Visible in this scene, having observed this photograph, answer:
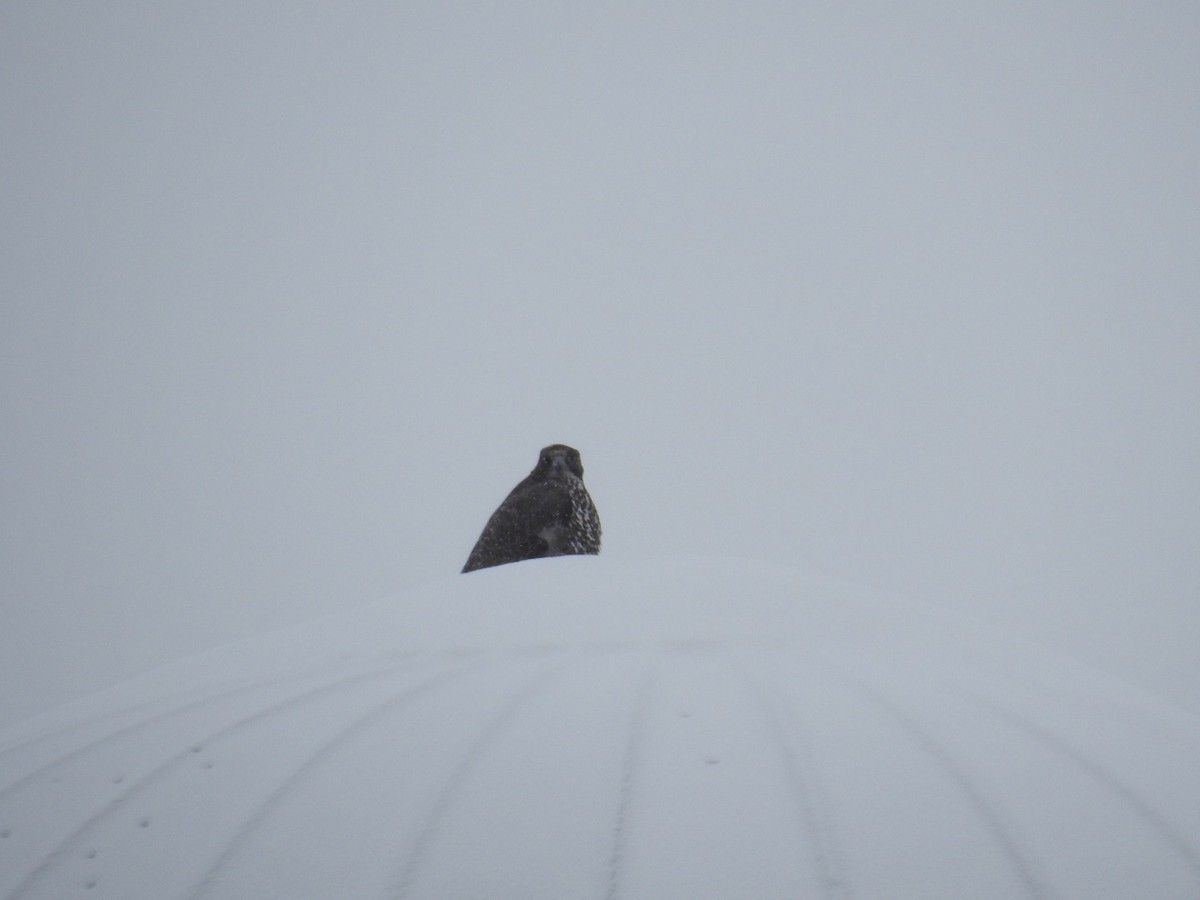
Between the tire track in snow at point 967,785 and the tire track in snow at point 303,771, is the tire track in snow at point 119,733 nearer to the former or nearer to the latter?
the tire track in snow at point 303,771

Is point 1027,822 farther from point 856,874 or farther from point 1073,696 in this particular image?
point 1073,696

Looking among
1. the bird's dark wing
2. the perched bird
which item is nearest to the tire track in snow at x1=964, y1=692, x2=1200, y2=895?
the perched bird

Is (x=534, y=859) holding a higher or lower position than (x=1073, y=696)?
lower

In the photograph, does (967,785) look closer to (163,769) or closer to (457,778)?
(457,778)

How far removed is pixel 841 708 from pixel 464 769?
1.08 metres

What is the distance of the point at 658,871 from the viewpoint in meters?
1.47

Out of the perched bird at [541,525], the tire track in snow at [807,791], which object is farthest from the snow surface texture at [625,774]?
the perched bird at [541,525]

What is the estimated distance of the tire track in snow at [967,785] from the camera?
58.2 inches

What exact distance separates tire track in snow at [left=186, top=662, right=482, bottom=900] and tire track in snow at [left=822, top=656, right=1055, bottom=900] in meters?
1.28

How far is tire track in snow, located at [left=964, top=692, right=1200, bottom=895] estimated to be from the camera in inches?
62.4

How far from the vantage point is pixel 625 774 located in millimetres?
1721

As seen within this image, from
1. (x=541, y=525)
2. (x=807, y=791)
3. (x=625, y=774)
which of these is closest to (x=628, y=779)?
(x=625, y=774)

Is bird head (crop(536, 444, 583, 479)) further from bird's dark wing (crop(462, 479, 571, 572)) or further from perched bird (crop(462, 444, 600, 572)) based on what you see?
bird's dark wing (crop(462, 479, 571, 572))

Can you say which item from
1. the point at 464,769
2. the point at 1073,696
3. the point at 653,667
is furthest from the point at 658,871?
the point at 1073,696
